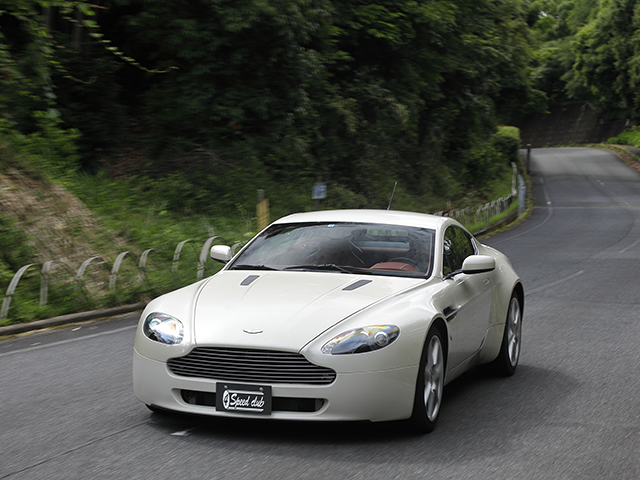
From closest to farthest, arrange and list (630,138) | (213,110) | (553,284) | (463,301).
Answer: (463,301) < (553,284) < (213,110) < (630,138)

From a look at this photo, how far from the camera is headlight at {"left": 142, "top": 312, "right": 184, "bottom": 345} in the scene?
5180 millimetres

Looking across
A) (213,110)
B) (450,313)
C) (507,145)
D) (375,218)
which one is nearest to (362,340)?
(450,313)

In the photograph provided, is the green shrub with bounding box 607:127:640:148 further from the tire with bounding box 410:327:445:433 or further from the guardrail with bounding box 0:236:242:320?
the tire with bounding box 410:327:445:433

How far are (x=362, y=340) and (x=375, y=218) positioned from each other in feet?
6.81

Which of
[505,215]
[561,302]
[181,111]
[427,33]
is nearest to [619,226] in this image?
[505,215]

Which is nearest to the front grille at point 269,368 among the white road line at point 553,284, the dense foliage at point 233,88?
the white road line at point 553,284

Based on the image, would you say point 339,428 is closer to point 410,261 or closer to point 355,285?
point 355,285

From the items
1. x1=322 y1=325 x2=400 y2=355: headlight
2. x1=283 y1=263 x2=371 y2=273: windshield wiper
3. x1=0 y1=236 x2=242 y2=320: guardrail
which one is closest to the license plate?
x1=322 y1=325 x2=400 y2=355: headlight

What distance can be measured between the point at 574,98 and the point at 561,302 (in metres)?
104

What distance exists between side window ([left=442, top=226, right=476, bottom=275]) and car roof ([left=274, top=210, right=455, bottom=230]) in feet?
0.43

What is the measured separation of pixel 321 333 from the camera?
4996 millimetres

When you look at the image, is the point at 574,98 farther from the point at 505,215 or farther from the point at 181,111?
the point at 181,111

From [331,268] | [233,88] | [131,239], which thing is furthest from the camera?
[233,88]

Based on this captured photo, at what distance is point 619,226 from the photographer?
3303 cm
